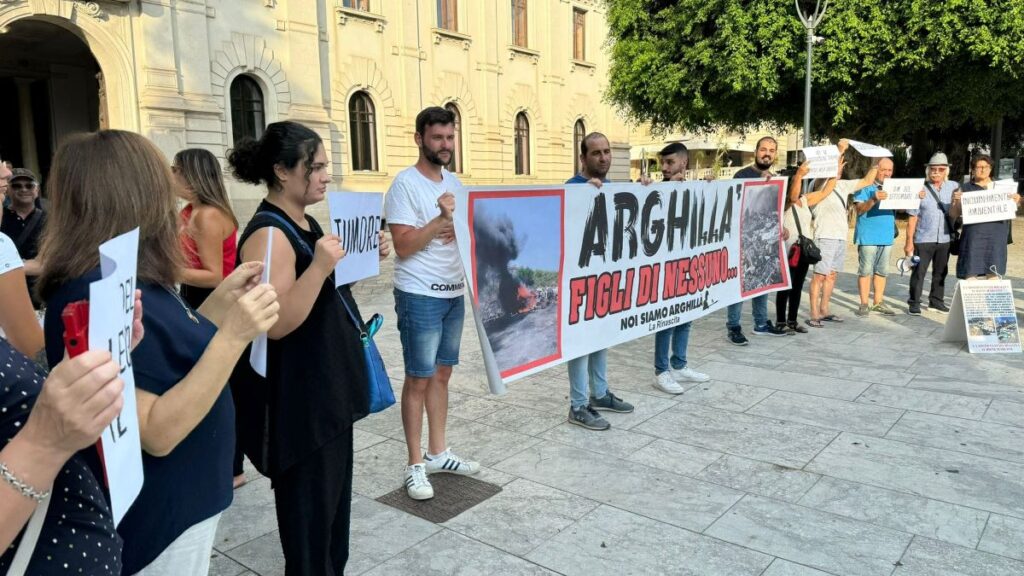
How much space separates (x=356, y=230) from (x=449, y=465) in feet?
5.09

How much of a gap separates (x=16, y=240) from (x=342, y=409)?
4.23 metres

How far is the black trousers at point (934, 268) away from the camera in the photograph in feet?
27.4

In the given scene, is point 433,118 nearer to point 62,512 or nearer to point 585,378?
point 585,378

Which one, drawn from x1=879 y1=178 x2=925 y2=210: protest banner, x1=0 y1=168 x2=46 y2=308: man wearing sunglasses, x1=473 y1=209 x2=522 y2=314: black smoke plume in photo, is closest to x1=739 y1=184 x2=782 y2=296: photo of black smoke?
x1=879 y1=178 x2=925 y2=210: protest banner

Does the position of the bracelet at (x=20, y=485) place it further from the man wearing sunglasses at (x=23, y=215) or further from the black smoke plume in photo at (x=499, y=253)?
the man wearing sunglasses at (x=23, y=215)

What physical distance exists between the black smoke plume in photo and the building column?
2213 centimetres

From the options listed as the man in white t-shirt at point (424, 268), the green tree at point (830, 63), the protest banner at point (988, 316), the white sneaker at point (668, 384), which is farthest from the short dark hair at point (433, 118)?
the green tree at point (830, 63)

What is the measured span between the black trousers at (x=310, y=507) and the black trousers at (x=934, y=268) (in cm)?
798

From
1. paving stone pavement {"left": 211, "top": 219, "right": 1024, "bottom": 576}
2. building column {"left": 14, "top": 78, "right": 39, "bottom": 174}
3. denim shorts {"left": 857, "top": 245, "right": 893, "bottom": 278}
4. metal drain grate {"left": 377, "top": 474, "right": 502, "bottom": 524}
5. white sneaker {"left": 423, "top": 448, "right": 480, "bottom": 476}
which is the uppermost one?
building column {"left": 14, "top": 78, "right": 39, "bottom": 174}

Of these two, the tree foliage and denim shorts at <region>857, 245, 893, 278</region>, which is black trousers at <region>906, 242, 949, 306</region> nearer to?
denim shorts at <region>857, 245, 893, 278</region>

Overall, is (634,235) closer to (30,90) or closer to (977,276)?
(977,276)

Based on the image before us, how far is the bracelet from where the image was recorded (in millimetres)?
1039

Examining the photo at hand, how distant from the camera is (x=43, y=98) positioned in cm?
2108

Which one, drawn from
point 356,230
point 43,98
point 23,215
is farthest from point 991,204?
point 43,98
